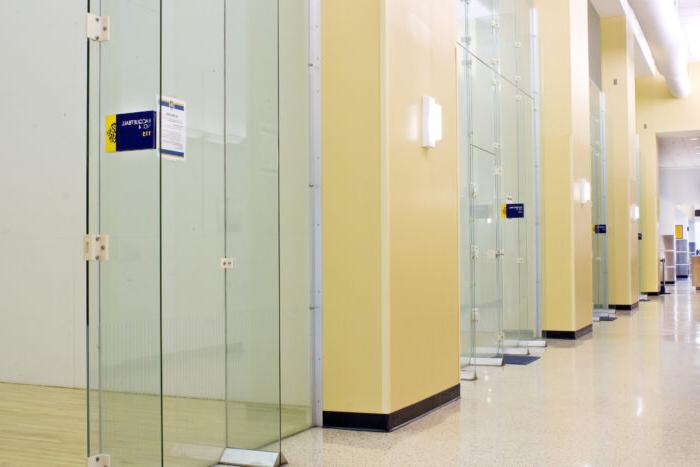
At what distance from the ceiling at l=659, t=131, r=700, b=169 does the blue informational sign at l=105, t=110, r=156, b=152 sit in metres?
20.2

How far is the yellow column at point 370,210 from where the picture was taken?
545 centimetres

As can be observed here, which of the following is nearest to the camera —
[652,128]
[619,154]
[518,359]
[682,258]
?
[518,359]

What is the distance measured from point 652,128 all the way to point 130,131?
781 inches

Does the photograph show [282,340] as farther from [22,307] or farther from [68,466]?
[22,307]

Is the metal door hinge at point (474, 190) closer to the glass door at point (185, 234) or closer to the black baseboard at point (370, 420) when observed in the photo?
the black baseboard at point (370, 420)

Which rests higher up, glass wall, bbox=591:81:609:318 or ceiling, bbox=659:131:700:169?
ceiling, bbox=659:131:700:169

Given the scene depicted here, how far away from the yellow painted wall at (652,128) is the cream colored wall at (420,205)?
52.2 ft

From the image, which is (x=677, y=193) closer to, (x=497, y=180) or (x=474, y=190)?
(x=497, y=180)

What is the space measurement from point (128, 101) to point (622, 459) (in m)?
3.49

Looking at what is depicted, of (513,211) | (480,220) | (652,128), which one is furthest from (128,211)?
(652,128)

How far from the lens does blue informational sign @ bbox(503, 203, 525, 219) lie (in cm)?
950

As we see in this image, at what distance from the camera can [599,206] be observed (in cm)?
1434

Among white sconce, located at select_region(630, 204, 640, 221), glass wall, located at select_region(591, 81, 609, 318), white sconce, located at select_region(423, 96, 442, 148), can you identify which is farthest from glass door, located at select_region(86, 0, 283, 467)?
white sconce, located at select_region(630, 204, 640, 221)

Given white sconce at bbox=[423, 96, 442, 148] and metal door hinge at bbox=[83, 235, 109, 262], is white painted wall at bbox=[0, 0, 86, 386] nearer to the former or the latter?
white sconce at bbox=[423, 96, 442, 148]
